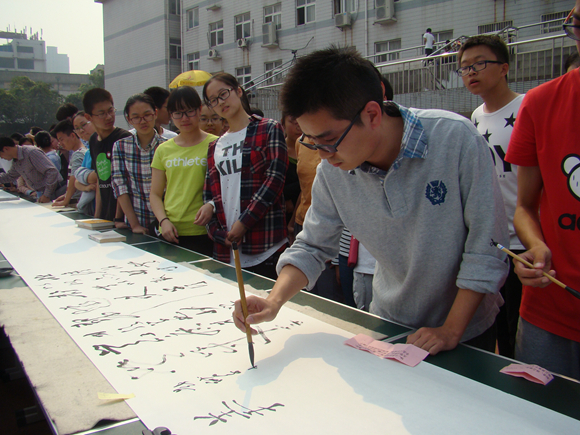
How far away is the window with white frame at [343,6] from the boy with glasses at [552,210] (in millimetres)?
13200

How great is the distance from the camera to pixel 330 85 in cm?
101

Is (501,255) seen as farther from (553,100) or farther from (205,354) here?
(205,354)

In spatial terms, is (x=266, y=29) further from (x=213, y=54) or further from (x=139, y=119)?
(x=139, y=119)

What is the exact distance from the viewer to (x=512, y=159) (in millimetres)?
1296

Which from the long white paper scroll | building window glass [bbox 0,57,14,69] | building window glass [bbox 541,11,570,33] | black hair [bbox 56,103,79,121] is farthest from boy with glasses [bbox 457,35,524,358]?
building window glass [bbox 0,57,14,69]

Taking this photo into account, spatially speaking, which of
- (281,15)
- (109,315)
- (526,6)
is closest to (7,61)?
(281,15)

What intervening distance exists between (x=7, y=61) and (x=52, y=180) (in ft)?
255

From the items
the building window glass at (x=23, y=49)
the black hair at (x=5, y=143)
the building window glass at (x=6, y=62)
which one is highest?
the building window glass at (x=23, y=49)

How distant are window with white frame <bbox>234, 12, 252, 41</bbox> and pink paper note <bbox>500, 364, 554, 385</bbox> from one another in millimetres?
16760

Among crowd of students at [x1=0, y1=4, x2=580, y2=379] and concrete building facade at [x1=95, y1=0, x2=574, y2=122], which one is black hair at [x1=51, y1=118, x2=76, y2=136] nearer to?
concrete building facade at [x1=95, y1=0, x2=574, y2=122]

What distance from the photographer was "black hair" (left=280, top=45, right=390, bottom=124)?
1.01 metres

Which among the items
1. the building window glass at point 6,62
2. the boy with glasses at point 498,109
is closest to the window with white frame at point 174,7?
the boy with glasses at point 498,109

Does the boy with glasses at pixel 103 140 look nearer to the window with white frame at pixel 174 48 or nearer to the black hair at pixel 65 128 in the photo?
the black hair at pixel 65 128

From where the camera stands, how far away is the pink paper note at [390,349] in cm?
100
